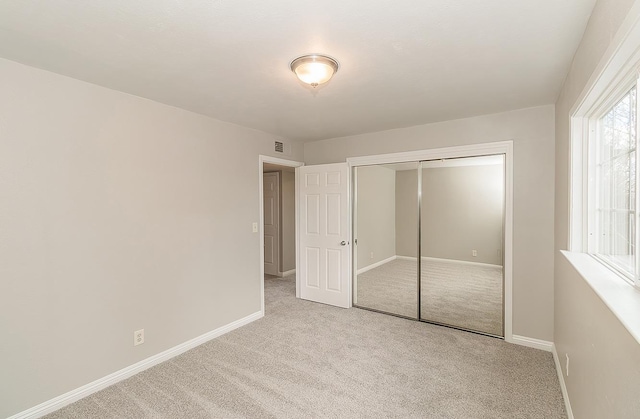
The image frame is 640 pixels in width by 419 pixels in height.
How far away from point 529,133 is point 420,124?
1080 mm

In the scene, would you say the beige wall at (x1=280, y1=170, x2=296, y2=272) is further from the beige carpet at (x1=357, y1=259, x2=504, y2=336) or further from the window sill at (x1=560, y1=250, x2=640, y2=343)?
the window sill at (x1=560, y1=250, x2=640, y2=343)

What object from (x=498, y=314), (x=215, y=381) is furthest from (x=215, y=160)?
(x=498, y=314)

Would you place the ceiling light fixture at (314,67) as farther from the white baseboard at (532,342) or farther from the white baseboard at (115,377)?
the white baseboard at (532,342)

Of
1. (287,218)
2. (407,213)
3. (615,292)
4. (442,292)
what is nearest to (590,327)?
(615,292)

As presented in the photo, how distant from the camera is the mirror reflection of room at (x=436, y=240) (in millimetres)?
3334

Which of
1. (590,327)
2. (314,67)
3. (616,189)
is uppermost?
(314,67)

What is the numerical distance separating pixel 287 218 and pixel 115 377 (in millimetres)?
3851

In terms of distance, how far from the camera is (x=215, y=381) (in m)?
2.45

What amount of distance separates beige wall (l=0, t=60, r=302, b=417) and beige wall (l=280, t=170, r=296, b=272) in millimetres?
2479

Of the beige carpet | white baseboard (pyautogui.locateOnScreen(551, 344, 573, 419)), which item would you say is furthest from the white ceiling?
white baseboard (pyautogui.locateOnScreen(551, 344, 573, 419))

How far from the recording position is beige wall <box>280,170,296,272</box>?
591 centimetres

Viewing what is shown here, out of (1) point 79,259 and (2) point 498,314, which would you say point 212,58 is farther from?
(2) point 498,314

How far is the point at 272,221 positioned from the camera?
19.7ft

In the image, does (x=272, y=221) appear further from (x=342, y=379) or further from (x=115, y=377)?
(x=342, y=379)
